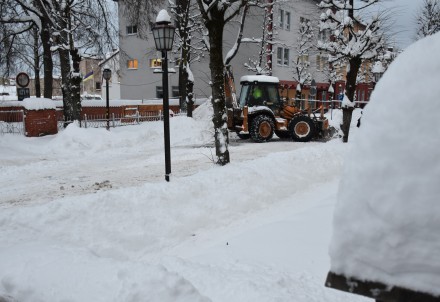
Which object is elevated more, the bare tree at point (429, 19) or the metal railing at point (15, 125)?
the bare tree at point (429, 19)

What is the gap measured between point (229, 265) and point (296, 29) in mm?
37524

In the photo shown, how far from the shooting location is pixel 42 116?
16.7 metres

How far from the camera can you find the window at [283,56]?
125 ft

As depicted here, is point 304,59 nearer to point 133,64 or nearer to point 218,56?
point 133,64

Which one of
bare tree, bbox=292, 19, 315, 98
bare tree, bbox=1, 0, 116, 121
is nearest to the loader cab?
bare tree, bbox=1, 0, 116, 121

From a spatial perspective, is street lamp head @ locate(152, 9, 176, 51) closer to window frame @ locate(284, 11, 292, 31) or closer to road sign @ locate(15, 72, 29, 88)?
road sign @ locate(15, 72, 29, 88)

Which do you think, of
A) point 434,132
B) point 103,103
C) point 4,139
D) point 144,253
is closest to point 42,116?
point 4,139

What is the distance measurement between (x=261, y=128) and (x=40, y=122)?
29.9ft

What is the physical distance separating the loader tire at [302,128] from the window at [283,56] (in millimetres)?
22026

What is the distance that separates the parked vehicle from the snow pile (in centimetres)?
1493

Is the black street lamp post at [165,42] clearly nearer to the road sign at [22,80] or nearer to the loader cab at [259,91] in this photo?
the loader cab at [259,91]

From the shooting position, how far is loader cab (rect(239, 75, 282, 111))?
56.6ft

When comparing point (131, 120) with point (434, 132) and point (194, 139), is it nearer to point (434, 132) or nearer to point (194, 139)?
point (194, 139)

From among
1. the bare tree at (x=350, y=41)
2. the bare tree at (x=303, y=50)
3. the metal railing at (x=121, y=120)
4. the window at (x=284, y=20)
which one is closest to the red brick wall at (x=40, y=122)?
the metal railing at (x=121, y=120)
